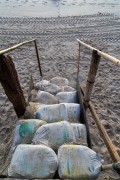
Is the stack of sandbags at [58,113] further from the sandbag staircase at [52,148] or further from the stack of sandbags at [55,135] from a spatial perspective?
the stack of sandbags at [55,135]

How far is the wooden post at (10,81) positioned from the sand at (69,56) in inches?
23.5

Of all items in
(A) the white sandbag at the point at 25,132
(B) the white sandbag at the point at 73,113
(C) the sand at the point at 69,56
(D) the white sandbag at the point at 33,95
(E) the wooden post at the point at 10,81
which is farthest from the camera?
(D) the white sandbag at the point at 33,95

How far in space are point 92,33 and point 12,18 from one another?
3.95 m

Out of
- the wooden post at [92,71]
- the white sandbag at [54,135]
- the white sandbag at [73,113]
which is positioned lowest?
the white sandbag at [73,113]

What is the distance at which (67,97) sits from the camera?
3.85m

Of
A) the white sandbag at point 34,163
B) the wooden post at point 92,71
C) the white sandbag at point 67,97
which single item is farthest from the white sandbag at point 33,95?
the white sandbag at point 34,163

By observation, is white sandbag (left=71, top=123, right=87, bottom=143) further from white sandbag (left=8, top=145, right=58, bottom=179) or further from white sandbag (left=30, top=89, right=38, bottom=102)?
white sandbag (left=30, top=89, right=38, bottom=102)

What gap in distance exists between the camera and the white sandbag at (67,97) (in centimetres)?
384

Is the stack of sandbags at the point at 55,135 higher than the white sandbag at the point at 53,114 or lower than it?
higher

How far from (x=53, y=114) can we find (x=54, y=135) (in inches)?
20.5

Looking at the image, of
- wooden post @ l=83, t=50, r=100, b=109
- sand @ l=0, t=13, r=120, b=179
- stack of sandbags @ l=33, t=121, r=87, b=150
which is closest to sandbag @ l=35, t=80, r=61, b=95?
sand @ l=0, t=13, r=120, b=179

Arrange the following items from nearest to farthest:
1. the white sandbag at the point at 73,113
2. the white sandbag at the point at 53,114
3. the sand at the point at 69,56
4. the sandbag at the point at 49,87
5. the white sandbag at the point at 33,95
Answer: the white sandbag at the point at 53,114 < the white sandbag at the point at 73,113 < the sand at the point at 69,56 < the white sandbag at the point at 33,95 < the sandbag at the point at 49,87

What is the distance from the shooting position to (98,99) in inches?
178

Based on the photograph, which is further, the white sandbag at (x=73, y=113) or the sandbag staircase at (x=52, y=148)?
the white sandbag at (x=73, y=113)
